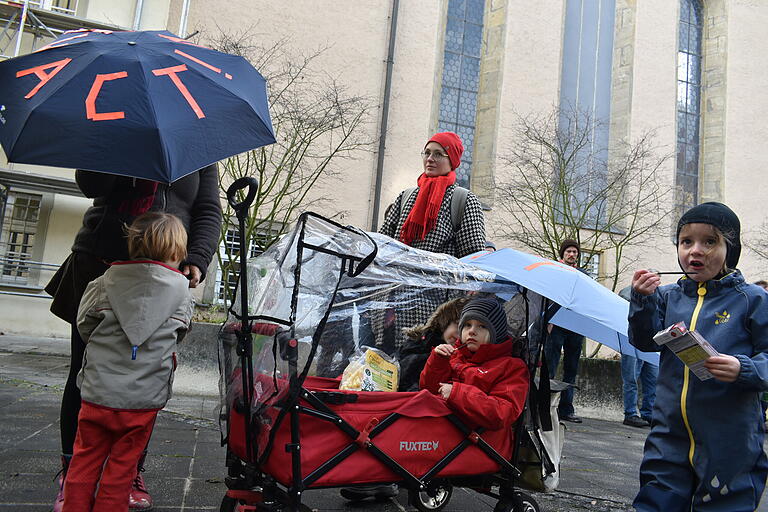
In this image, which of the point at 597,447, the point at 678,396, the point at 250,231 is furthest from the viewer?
the point at 250,231

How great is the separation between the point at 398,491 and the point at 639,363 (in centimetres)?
478

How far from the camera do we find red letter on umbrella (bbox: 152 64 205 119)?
7.04ft

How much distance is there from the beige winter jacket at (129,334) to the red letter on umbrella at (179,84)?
58cm

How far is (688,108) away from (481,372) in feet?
56.0

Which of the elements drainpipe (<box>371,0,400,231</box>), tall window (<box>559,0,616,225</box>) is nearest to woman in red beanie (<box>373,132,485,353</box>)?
drainpipe (<box>371,0,400,231</box>)

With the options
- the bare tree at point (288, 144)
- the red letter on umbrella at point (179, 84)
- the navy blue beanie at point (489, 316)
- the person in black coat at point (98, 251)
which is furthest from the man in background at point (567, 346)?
the red letter on umbrella at point (179, 84)

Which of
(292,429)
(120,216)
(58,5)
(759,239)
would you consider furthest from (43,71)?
(759,239)

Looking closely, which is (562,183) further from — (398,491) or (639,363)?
(398,491)

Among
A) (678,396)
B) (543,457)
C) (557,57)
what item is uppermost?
(557,57)

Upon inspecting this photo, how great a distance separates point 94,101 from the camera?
206 centimetres

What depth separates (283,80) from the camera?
428 inches

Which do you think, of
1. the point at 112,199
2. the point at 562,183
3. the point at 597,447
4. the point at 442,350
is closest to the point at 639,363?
the point at 597,447

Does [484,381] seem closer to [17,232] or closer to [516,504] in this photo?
[516,504]

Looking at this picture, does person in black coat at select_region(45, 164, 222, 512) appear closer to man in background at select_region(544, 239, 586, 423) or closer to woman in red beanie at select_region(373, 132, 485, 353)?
woman in red beanie at select_region(373, 132, 485, 353)
